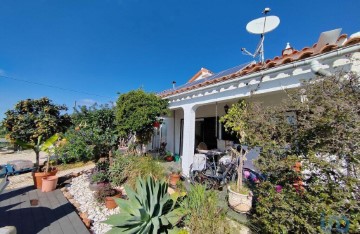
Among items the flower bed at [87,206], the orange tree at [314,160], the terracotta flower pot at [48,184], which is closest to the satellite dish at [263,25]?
the orange tree at [314,160]

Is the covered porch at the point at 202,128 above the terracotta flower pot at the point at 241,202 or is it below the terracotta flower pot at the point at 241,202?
above

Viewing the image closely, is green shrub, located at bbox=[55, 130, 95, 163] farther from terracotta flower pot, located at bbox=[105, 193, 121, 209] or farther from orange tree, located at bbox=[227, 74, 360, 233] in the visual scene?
orange tree, located at bbox=[227, 74, 360, 233]

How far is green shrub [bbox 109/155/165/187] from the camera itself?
7.50m

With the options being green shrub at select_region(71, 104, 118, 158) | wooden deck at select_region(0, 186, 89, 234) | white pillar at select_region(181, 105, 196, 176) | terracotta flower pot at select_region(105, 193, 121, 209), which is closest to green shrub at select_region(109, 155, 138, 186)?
green shrub at select_region(71, 104, 118, 158)

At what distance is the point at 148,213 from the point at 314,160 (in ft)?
12.2

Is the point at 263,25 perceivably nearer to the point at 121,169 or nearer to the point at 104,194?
the point at 121,169

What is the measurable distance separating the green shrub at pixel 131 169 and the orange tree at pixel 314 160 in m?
4.92

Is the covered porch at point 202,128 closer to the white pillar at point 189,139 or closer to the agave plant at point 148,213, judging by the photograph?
the white pillar at point 189,139

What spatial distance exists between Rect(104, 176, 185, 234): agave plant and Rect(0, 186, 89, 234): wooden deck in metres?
1.41

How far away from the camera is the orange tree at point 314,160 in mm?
2539

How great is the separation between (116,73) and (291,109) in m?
27.2

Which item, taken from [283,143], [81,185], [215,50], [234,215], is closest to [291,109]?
[283,143]

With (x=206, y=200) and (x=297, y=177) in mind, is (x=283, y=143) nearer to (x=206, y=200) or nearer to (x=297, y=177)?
(x=297, y=177)

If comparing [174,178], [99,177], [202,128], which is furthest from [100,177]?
[202,128]
